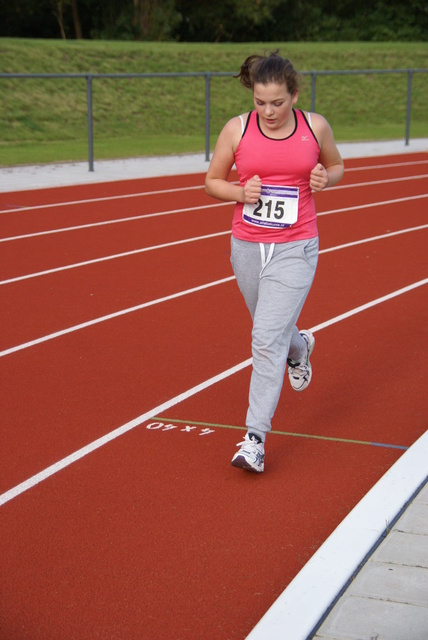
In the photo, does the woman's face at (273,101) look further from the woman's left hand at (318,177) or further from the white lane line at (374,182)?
the white lane line at (374,182)

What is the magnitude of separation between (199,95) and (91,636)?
1194 inches

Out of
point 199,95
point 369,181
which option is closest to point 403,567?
point 369,181

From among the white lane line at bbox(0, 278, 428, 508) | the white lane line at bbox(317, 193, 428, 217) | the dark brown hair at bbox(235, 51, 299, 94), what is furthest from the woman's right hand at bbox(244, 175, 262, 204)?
the white lane line at bbox(317, 193, 428, 217)

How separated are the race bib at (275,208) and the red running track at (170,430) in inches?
45.1

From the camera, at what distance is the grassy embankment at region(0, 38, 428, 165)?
2456cm

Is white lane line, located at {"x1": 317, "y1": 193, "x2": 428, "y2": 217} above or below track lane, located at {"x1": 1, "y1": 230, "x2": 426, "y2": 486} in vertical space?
above

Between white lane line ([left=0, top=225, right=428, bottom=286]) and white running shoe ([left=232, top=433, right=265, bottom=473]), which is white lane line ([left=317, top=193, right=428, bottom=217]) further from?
white running shoe ([left=232, top=433, right=265, bottom=473])

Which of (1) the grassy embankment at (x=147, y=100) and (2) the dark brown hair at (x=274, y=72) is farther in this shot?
(1) the grassy embankment at (x=147, y=100)

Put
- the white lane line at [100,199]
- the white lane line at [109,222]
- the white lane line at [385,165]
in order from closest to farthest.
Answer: the white lane line at [109,222]
the white lane line at [100,199]
the white lane line at [385,165]

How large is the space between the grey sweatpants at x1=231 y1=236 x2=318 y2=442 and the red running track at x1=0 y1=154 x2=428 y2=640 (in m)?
0.36

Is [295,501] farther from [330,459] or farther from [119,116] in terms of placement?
[119,116]

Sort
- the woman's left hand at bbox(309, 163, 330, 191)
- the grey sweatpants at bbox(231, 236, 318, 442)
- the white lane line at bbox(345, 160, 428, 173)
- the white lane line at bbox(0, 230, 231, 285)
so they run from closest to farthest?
the woman's left hand at bbox(309, 163, 330, 191), the grey sweatpants at bbox(231, 236, 318, 442), the white lane line at bbox(0, 230, 231, 285), the white lane line at bbox(345, 160, 428, 173)

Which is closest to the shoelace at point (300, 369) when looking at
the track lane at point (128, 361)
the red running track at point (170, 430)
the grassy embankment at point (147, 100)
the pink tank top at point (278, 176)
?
the red running track at point (170, 430)

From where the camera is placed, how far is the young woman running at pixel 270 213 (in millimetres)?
4449
